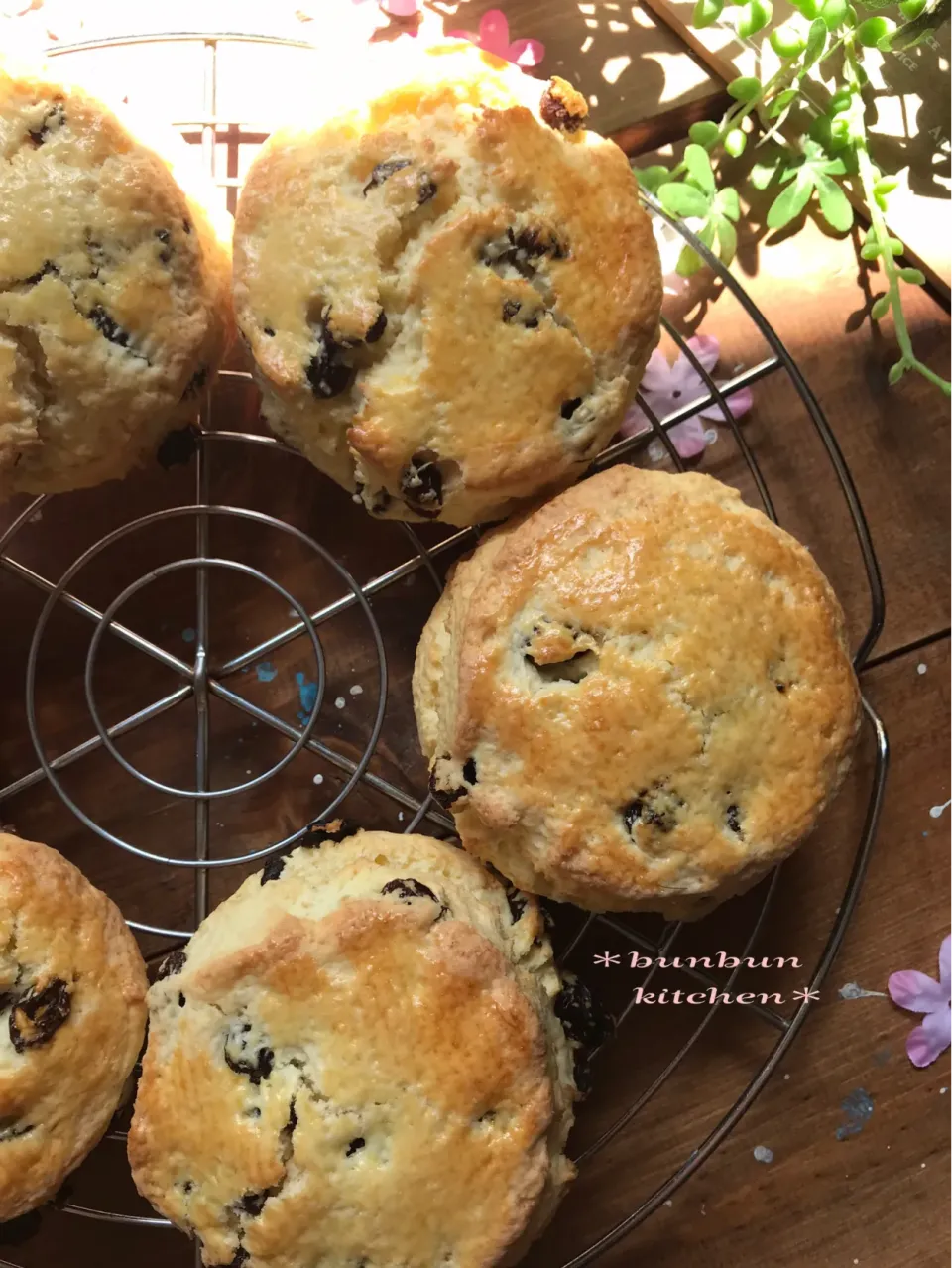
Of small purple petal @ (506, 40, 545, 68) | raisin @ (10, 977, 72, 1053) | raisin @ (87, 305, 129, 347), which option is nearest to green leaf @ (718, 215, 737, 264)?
small purple petal @ (506, 40, 545, 68)

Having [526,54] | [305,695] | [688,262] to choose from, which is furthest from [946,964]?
[526,54]

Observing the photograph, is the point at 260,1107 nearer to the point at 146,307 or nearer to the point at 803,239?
the point at 146,307

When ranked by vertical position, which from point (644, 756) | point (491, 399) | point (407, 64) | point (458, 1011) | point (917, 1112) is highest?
point (407, 64)

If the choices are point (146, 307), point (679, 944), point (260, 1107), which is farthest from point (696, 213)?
point (260, 1107)

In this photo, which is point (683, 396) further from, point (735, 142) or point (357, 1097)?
point (357, 1097)

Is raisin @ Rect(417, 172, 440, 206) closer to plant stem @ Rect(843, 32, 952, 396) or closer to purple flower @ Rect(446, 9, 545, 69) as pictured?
purple flower @ Rect(446, 9, 545, 69)

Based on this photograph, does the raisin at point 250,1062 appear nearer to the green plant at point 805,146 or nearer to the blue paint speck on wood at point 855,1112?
the blue paint speck on wood at point 855,1112

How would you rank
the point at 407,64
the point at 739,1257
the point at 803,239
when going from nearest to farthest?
1. the point at 407,64
2. the point at 739,1257
3. the point at 803,239
